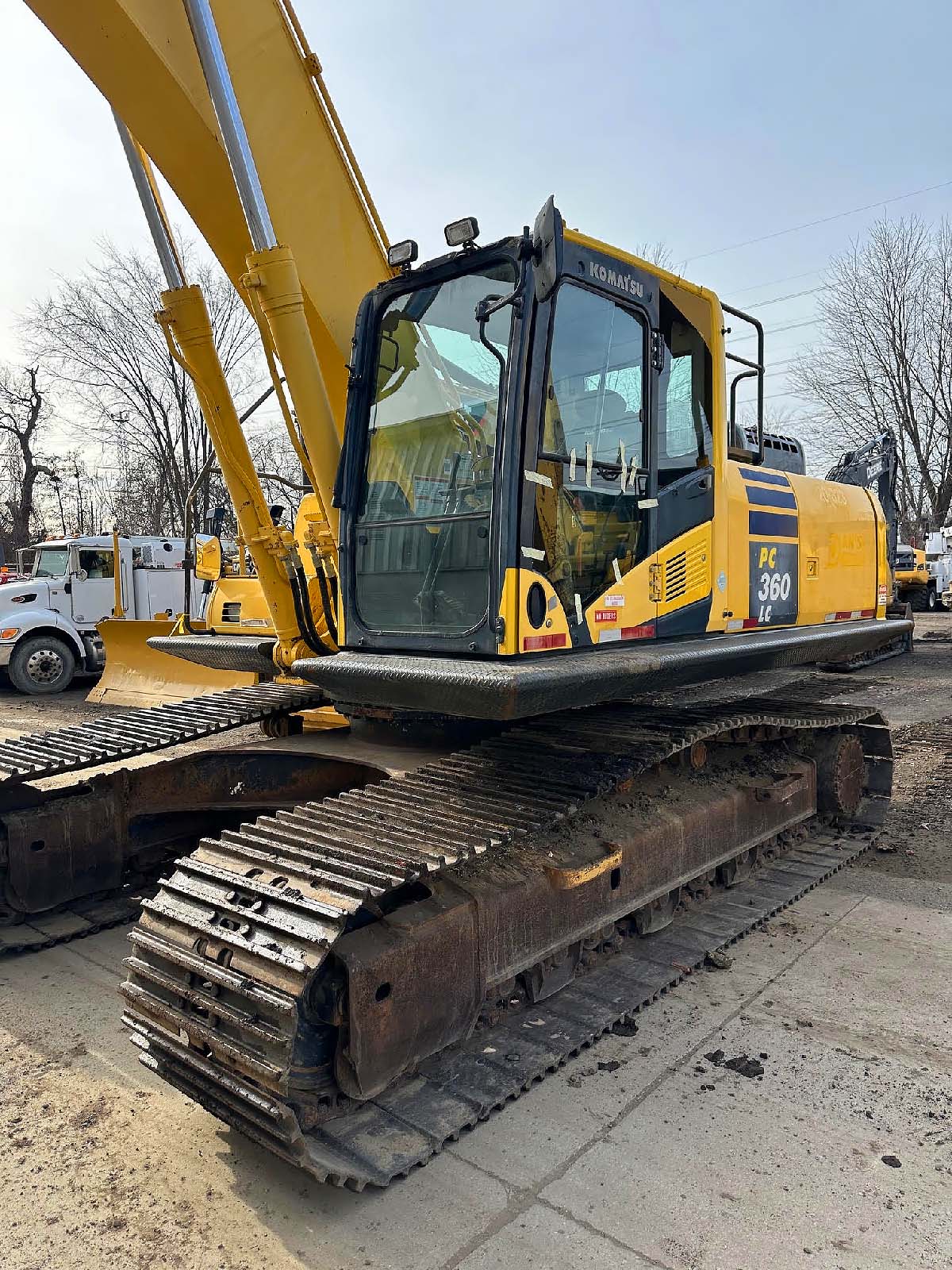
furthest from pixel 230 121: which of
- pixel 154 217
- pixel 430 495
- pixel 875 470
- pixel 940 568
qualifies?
pixel 940 568

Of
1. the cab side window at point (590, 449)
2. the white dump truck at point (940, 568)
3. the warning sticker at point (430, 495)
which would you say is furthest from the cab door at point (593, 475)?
the white dump truck at point (940, 568)

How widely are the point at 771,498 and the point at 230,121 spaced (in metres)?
3.17

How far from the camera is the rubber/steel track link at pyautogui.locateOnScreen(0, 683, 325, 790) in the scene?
13.2 ft

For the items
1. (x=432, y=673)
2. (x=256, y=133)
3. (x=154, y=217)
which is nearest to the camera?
(x=432, y=673)

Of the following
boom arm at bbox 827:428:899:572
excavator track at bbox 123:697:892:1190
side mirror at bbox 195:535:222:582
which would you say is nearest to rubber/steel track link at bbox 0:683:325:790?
excavator track at bbox 123:697:892:1190

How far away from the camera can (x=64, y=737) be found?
4.51 metres

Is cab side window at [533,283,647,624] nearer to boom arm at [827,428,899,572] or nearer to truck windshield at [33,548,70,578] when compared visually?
boom arm at [827,428,899,572]

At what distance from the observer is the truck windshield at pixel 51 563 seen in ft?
45.0

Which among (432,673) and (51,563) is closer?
(432,673)

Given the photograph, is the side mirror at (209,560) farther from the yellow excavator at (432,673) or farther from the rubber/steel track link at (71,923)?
the rubber/steel track link at (71,923)

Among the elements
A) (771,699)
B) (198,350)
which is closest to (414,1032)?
(771,699)

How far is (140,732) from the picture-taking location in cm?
435

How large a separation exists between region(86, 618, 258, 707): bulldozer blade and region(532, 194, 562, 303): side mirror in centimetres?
791

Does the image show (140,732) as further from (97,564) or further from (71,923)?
(97,564)
